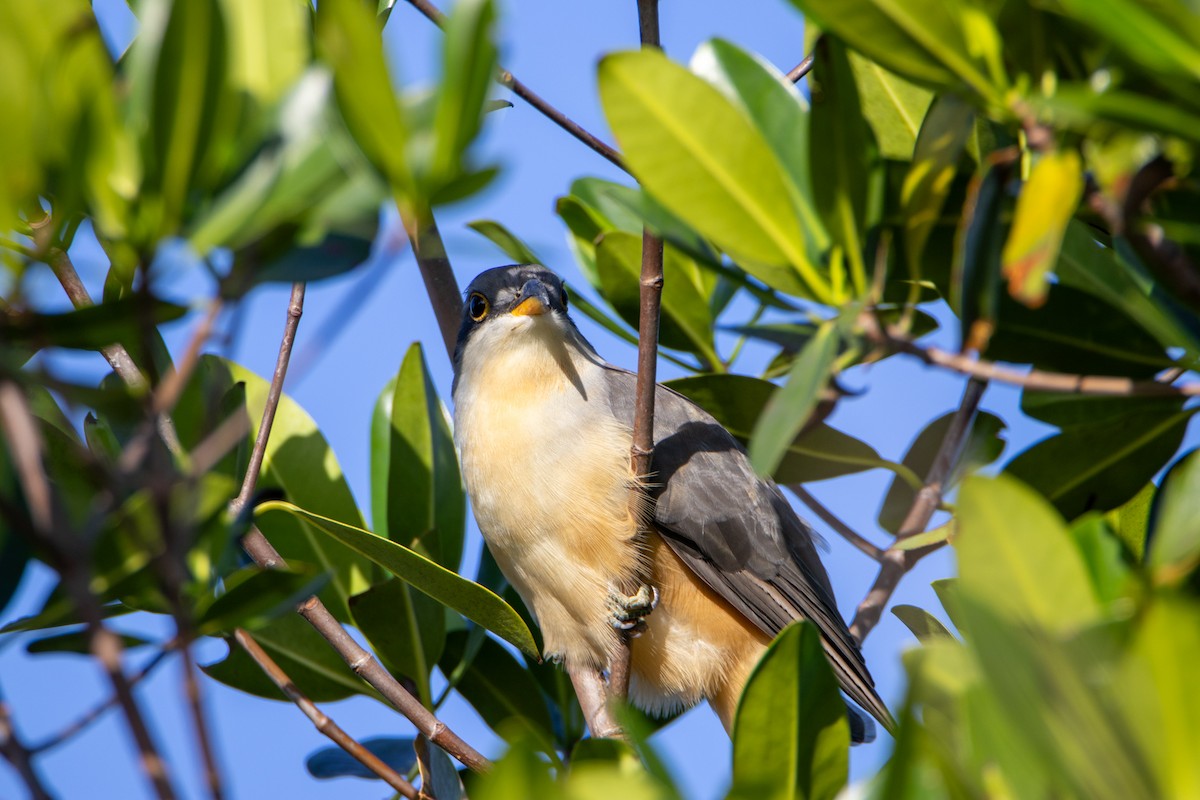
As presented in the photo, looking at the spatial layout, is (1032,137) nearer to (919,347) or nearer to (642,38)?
(919,347)

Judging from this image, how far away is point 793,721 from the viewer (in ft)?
6.83

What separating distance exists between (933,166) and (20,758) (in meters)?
1.67

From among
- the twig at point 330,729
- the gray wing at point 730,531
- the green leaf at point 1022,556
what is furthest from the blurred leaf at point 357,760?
the green leaf at point 1022,556

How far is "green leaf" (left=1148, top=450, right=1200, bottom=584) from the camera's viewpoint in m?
1.70

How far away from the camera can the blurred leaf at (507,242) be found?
4.01m

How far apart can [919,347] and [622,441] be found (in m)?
2.48

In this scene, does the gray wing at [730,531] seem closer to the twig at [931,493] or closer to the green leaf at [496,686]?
the twig at [931,493]

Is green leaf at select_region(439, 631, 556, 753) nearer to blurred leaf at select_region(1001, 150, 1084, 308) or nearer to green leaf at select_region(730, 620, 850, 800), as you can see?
green leaf at select_region(730, 620, 850, 800)

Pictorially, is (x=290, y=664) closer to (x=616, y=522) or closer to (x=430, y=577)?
(x=430, y=577)

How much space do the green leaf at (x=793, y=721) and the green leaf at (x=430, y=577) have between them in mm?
1275

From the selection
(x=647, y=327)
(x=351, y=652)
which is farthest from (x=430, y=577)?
(x=647, y=327)

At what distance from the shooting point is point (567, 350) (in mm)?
4891

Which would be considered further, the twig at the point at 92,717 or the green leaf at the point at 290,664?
the green leaf at the point at 290,664

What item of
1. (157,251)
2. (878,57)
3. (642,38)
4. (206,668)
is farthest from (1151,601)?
(206,668)
